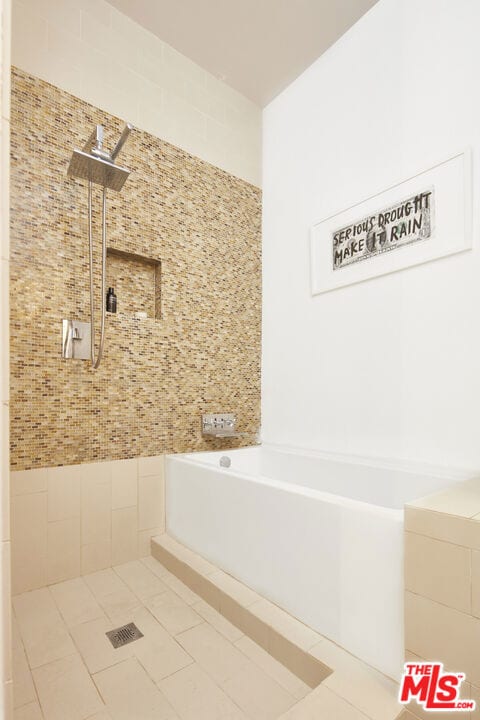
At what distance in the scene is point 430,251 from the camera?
1.84 meters

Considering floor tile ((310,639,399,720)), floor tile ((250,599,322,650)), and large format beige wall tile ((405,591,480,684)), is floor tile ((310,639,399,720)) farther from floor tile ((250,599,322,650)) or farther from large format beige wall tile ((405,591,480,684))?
large format beige wall tile ((405,591,480,684))

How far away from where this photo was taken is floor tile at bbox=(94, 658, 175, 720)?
1.11 m

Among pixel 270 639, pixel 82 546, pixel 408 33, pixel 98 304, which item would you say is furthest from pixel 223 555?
pixel 408 33

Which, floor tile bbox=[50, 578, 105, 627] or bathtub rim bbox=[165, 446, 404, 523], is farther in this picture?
floor tile bbox=[50, 578, 105, 627]

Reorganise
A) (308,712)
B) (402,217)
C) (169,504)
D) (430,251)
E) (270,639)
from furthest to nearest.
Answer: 1. (169,504)
2. (402,217)
3. (430,251)
4. (270,639)
5. (308,712)

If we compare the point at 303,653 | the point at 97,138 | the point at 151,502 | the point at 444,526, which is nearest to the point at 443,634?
the point at 444,526

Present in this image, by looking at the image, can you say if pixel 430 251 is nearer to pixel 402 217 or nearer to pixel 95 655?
pixel 402 217

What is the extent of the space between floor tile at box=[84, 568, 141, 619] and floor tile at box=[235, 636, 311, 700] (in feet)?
1.75

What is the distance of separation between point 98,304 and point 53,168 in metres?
0.69

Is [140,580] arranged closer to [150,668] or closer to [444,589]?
[150,668]

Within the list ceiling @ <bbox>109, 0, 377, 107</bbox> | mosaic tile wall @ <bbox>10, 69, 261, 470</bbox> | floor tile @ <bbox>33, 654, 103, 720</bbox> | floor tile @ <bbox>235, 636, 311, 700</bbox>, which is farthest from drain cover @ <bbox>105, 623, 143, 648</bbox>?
ceiling @ <bbox>109, 0, 377, 107</bbox>

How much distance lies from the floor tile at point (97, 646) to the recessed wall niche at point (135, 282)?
1441 millimetres

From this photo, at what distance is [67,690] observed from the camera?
120 centimetres

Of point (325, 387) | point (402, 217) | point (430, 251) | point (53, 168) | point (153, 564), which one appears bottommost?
point (153, 564)
